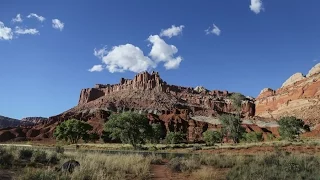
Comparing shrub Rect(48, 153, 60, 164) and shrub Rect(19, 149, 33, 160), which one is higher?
shrub Rect(19, 149, 33, 160)

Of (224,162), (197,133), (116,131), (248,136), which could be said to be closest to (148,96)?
(197,133)

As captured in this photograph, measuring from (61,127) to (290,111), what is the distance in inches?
4579

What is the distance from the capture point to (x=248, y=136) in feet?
296

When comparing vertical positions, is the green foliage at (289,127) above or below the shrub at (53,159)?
above

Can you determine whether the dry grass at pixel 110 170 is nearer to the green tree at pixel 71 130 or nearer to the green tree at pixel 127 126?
the green tree at pixel 127 126

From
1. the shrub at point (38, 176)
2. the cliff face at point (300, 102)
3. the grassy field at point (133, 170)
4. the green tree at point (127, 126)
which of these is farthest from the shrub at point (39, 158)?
the cliff face at point (300, 102)

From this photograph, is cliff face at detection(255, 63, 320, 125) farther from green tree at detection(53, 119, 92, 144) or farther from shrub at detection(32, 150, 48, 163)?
shrub at detection(32, 150, 48, 163)

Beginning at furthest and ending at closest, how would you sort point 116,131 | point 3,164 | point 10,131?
point 10,131 < point 116,131 < point 3,164

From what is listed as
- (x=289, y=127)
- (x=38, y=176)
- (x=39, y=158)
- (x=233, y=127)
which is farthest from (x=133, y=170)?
(x=289, y=127)

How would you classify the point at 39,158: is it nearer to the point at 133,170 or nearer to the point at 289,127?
the point at 133,170

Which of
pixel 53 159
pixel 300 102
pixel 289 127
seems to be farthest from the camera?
pixel 300 102

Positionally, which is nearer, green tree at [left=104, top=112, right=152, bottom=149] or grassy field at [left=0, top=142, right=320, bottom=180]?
grassy field at [left=0, top=142, right=320, bottom=180]

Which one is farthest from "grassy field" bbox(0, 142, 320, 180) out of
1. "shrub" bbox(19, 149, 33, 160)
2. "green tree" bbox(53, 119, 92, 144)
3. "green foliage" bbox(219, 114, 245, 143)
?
"green tree" bbox(53, 119, 92, 144)

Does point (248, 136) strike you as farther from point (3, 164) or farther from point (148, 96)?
point (148, 96)
